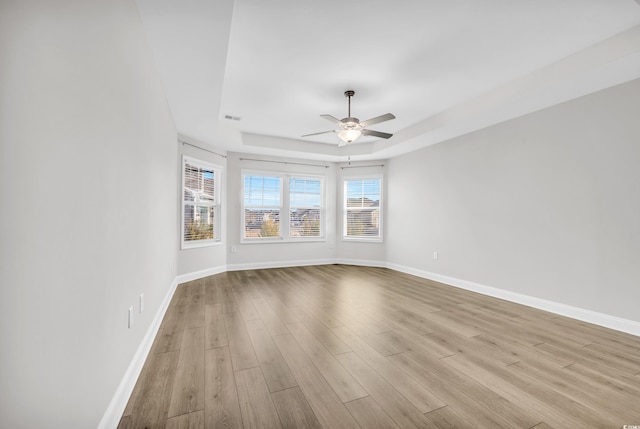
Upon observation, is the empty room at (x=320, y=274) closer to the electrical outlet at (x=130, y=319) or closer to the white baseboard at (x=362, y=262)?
the electrical outlet at (x=130, y=319)

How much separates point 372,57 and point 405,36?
0.40 metres

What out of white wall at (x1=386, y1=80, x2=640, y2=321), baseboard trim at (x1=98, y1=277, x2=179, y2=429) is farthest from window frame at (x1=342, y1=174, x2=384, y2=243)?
baseboard trim at (x1=98, y1=277, x2=179, y2=429)

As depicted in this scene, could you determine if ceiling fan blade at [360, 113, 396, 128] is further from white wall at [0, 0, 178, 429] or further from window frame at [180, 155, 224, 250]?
window frame at [180, 155, 224, 250]

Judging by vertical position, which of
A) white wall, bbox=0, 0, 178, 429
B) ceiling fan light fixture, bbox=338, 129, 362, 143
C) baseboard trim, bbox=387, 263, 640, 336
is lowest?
baseboard trim, bbox=387, 263, 640, 336

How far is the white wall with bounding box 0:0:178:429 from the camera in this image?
0.73 metres

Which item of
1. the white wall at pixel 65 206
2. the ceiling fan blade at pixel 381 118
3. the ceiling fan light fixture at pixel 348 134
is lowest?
the white wall at pixel 65 206

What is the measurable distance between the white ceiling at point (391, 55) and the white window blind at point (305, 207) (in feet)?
7.72

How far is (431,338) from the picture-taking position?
2584 mm

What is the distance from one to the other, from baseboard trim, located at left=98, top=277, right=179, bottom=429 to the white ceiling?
234cm

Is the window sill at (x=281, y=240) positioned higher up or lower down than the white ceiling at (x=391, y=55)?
lower down

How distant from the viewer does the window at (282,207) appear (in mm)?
5922

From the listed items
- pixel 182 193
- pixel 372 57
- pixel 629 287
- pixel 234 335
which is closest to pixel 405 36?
pixel 372 57

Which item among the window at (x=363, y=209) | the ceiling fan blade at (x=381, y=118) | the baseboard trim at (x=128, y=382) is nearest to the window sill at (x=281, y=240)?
the window at (x=363, y=209)

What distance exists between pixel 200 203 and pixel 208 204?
0.22 metres
